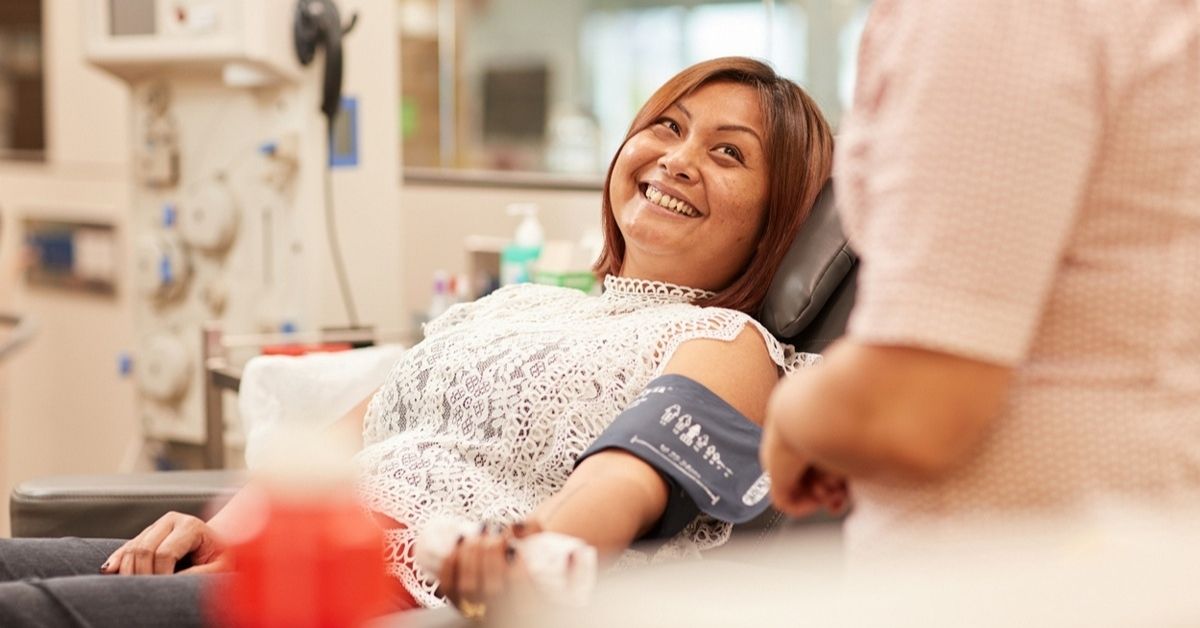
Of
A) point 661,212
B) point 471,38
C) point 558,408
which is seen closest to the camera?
point 558,408

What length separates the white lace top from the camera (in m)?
1.47

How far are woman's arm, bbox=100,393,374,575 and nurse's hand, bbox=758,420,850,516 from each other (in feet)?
2.50

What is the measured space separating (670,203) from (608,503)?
59cm

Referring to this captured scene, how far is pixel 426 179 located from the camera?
3.56 meters

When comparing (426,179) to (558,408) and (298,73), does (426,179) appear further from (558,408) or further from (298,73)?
(558,408)

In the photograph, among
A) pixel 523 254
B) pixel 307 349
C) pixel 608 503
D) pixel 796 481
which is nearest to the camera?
pixel 796 481

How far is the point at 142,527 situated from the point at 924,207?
4.42 feet

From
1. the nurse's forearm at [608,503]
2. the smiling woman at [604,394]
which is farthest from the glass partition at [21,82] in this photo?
the nurse's forearm at [608,503]

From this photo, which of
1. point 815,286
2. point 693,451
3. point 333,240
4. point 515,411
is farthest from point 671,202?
point 333,240

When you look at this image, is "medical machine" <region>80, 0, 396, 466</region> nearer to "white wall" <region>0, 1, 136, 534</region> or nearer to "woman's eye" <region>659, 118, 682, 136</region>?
"white wall" <region>0, 1, 136, 534</region>

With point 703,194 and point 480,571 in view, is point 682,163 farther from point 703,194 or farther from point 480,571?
point 480,571

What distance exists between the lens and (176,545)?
5.08 ft

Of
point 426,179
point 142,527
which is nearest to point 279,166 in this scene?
point 426,179

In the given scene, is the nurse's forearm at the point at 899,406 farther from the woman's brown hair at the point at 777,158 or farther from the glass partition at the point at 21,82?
the glass partition at the point at 21,82
